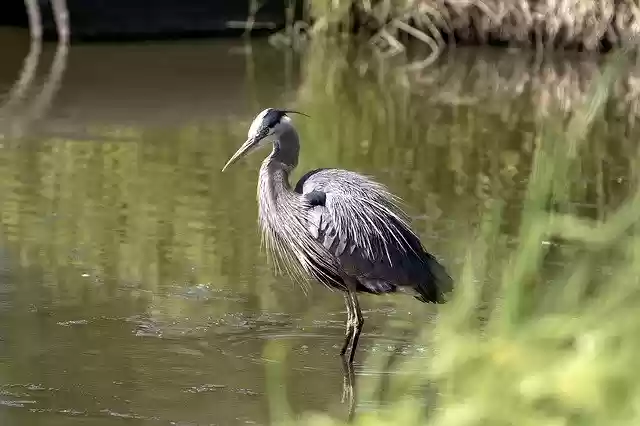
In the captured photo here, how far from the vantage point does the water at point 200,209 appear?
5000mm

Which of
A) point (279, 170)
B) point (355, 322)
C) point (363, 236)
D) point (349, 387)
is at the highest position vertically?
point (279, 170)

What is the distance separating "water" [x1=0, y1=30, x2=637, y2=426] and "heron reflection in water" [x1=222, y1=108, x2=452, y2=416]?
0.90ft

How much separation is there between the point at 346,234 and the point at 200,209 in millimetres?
2366

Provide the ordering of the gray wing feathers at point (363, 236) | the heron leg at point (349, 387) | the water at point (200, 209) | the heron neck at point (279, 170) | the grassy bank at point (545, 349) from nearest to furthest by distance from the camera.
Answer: the grassy bank at point (545, 349)
the heron leg at point (349, 387)
the water at point (200, 209)
the gray wing feathers at point (363, 236)
the heron neck at point (279, 170)

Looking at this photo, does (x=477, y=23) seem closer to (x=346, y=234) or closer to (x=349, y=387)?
(x=346, y=234)

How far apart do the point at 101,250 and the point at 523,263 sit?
4.47 m

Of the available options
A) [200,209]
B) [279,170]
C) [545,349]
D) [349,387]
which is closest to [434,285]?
[349,387]

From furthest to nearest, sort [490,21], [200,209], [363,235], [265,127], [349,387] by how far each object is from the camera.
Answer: [490,21], [200,209], [265,127], [363,235], [349,387]

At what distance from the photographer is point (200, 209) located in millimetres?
7469

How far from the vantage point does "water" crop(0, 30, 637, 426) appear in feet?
16.4

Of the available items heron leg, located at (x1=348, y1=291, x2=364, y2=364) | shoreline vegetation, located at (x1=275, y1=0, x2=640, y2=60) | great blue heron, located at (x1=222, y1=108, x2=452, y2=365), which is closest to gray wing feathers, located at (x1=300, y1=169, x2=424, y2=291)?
great blue heron, located at (x1=222, y1=108, x2=452, y2=365)

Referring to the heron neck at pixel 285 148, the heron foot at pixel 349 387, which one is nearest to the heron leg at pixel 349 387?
the heron foot at pixel 349 387

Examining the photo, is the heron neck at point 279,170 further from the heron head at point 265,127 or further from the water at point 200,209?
the water at point 200,209

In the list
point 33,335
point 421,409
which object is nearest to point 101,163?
point 33,335
